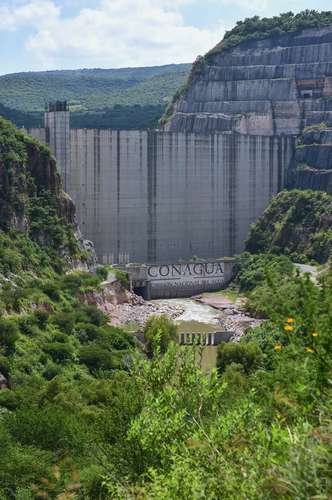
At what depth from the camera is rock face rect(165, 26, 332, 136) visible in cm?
7688

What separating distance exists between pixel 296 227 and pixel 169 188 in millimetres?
8602

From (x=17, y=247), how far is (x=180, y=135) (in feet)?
64.3

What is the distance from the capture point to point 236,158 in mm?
73438

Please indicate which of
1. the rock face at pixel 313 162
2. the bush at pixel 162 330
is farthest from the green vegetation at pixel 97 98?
the bush at pixel 162 330

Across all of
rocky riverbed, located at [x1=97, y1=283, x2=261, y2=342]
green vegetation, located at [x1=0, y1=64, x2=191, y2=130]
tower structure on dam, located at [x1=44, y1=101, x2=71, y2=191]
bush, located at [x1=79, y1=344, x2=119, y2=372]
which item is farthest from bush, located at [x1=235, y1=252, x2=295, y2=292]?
green vegetation, located at [x1=0, y1=64, x2=191, y2=130]

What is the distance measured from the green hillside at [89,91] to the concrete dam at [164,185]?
157ft

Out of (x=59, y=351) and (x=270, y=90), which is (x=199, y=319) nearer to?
(x=59, y=351)

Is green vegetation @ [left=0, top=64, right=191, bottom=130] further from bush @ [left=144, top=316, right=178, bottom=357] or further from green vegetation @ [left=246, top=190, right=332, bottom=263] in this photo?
bush @ [left=144, top=316, right=178, bottom=357]

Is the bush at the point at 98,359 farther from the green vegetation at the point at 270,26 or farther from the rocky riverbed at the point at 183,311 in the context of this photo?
the green vegetation at the point at 270,26

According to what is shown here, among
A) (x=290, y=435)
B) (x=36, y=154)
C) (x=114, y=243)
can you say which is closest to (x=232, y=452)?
(x=290, y=435)

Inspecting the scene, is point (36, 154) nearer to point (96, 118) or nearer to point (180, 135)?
point (180, 135)

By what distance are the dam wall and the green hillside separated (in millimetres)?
47776

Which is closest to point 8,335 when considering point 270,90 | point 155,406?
point 155,406

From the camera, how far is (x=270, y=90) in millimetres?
77625
